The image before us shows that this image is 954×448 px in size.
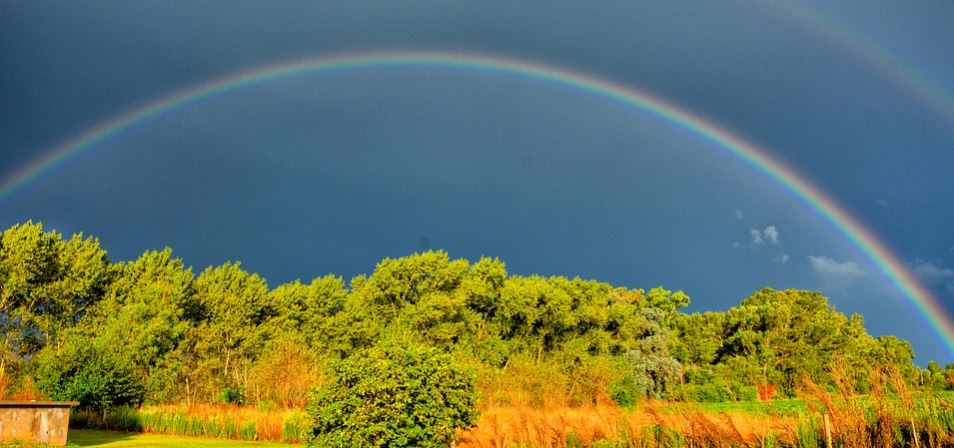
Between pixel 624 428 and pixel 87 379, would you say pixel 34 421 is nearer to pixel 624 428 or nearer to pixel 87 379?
pixel 87 379

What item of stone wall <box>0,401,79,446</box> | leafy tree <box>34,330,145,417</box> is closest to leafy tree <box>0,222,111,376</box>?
leafy tree <box>34,330,145,417</box>

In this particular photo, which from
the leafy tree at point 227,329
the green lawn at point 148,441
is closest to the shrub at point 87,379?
the green lawn at point 148,441

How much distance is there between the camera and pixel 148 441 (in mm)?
22703

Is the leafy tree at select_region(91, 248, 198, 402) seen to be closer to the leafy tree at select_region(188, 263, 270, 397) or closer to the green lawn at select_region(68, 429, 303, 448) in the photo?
the leafy tree at select_region(188, 263, 270, 397)

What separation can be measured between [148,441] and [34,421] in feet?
17.3

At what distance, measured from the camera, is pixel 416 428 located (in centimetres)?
1168

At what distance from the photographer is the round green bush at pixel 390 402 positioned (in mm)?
11633

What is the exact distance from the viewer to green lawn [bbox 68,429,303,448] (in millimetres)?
21000

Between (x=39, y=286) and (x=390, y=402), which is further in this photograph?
(x=39, y=286)

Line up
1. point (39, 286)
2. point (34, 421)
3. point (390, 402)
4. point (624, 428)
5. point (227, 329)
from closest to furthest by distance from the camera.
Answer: point (390, 402), point (624, 428), point (34, 421), point (39, 286), point (227, 329)

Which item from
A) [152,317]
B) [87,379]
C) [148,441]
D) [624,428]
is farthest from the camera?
[152,317]

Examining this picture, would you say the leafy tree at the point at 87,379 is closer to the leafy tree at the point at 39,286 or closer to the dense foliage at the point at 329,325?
the dense foliage at the point at 329,325

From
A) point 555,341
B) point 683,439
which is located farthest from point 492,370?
point 683,439

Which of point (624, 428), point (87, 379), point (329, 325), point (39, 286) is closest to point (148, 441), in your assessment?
point (87, 379)
